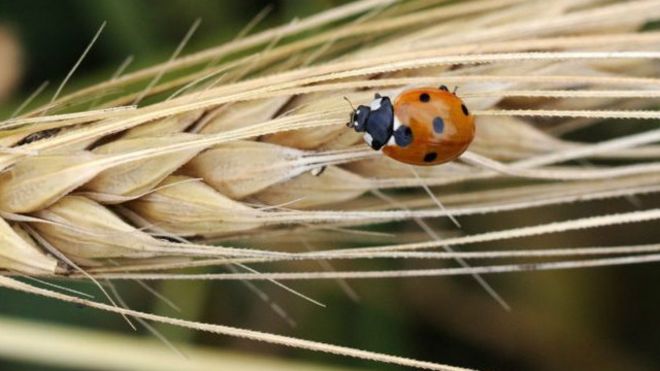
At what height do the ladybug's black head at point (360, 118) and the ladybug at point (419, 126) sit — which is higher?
the ladybug at point (419, 126)

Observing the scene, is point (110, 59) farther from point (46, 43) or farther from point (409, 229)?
point (409, 229)

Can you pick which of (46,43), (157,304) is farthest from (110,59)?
(157,304)

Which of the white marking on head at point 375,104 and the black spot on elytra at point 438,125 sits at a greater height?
the black spot on elytra at point 438,125

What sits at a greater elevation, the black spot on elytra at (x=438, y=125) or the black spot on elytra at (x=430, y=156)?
the black spot on elytra at (x=438, y=125)
